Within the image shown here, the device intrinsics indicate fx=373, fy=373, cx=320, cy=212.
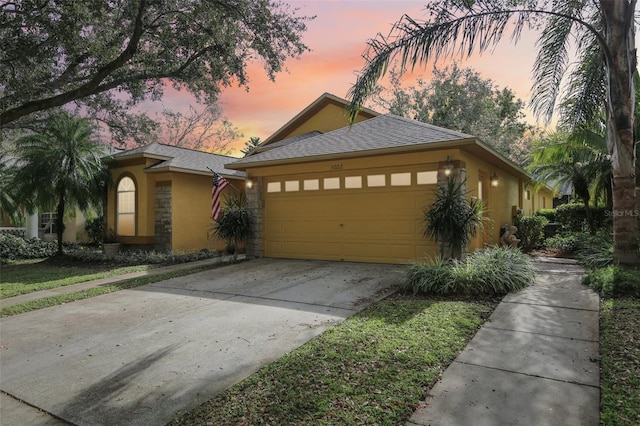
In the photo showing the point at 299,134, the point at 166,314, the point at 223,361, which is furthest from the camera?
the point at 299,134

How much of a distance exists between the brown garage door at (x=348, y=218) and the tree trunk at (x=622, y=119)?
11.4 feet

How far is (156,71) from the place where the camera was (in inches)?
392

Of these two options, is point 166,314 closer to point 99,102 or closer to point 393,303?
point 393,303

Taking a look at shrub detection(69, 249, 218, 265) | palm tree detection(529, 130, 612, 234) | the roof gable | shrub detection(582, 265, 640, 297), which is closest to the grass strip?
shrub detection(69, 249, 218, 265)

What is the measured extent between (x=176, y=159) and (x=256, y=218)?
438 centimetres

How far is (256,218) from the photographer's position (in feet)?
37.6

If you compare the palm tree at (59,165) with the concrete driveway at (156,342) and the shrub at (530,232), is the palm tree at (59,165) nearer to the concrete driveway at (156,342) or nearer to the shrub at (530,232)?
the concrete driveway at (156,342)

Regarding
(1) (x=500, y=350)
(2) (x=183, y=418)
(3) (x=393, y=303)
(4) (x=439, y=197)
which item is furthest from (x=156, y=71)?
(1) (x=500, y=350)

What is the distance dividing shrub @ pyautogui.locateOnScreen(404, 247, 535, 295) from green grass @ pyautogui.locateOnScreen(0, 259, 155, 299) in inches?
299

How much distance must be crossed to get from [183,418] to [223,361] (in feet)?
3.30

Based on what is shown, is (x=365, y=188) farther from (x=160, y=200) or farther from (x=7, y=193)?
(x=7, y=193)

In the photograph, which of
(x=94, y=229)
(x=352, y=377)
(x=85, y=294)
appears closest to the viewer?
(x=352, y=377)

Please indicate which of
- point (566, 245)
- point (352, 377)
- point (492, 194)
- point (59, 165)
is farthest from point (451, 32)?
Answer: point (59, 165)

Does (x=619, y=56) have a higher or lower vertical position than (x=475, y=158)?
higher
